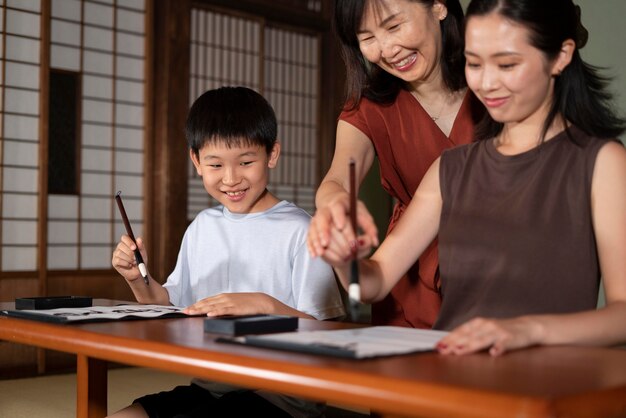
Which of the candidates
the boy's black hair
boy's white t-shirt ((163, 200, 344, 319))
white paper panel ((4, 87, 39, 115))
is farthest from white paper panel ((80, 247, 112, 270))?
the boy's black hair

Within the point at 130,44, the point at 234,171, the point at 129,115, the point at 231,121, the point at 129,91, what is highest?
the point at 130,44

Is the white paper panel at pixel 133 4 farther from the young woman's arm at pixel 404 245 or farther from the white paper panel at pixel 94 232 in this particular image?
the young woman's arm at pixel 404 245

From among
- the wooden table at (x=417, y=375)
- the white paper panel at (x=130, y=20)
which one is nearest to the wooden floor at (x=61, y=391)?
the white paper panel at (x=130, y=20)

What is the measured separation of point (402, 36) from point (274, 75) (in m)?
3.41

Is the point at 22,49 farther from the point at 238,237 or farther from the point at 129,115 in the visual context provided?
the point at 238,237

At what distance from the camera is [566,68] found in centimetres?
148

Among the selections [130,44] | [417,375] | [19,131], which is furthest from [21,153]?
[417,375]

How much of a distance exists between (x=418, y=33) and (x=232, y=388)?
34.9 inches

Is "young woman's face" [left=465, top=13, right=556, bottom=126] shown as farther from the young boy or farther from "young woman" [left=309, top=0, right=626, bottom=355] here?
the young boy

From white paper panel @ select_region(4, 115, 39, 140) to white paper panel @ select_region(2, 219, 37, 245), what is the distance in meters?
0.42

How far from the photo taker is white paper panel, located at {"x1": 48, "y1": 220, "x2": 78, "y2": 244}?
4168mm

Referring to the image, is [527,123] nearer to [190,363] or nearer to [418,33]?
[418,33]

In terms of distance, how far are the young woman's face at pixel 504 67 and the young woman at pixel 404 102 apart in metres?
0.37

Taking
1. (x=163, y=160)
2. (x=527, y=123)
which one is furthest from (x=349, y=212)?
(x=163, y=160)
